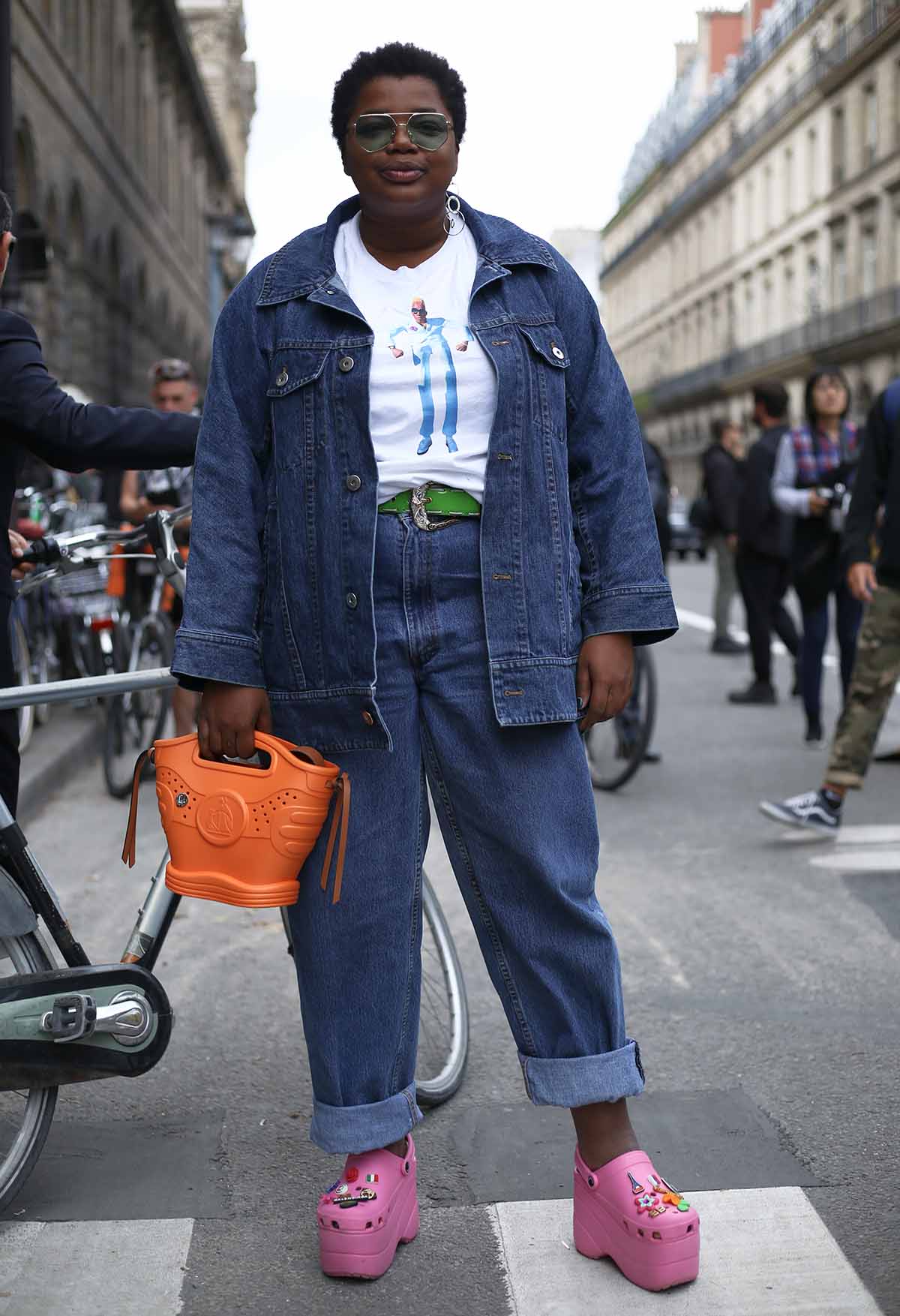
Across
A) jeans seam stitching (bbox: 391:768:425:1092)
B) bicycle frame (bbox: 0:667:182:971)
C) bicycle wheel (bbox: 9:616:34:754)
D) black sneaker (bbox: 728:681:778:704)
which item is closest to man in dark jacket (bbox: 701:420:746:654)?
black sneaker (bbox: 728:681:778:704)

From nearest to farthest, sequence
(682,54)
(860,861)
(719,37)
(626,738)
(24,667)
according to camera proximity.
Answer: (860,861)
(626,738)
(24,667)
(719,37)
(682,54)

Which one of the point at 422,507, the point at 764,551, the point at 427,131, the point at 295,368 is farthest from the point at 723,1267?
the point at 764,551

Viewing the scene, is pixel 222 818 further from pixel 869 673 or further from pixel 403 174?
pixel 869 673

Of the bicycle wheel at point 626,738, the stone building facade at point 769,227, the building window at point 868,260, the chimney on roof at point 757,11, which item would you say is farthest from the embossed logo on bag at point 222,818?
the chimney on roof at point 757,11

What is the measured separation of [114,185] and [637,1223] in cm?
2739

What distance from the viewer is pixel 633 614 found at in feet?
9.39

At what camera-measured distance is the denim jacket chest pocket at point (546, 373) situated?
9.20 feet

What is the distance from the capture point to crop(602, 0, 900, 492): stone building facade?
4647 centimetres

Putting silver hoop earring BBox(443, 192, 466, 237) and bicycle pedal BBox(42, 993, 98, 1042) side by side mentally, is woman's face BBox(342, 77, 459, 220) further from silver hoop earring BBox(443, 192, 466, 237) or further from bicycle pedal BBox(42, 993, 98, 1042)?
bicycle pedal BBox(42, 993, 98, 1042)

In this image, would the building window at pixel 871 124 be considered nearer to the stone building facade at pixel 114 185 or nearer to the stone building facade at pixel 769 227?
the stone building facade at pixel 769 227

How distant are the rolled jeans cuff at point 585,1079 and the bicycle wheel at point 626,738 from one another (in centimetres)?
449

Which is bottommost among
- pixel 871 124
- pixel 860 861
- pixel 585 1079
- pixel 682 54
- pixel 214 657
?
pixel 860 861

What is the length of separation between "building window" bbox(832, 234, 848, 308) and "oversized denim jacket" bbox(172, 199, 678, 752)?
49175 millimetres

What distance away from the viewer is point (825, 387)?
28.8ft
